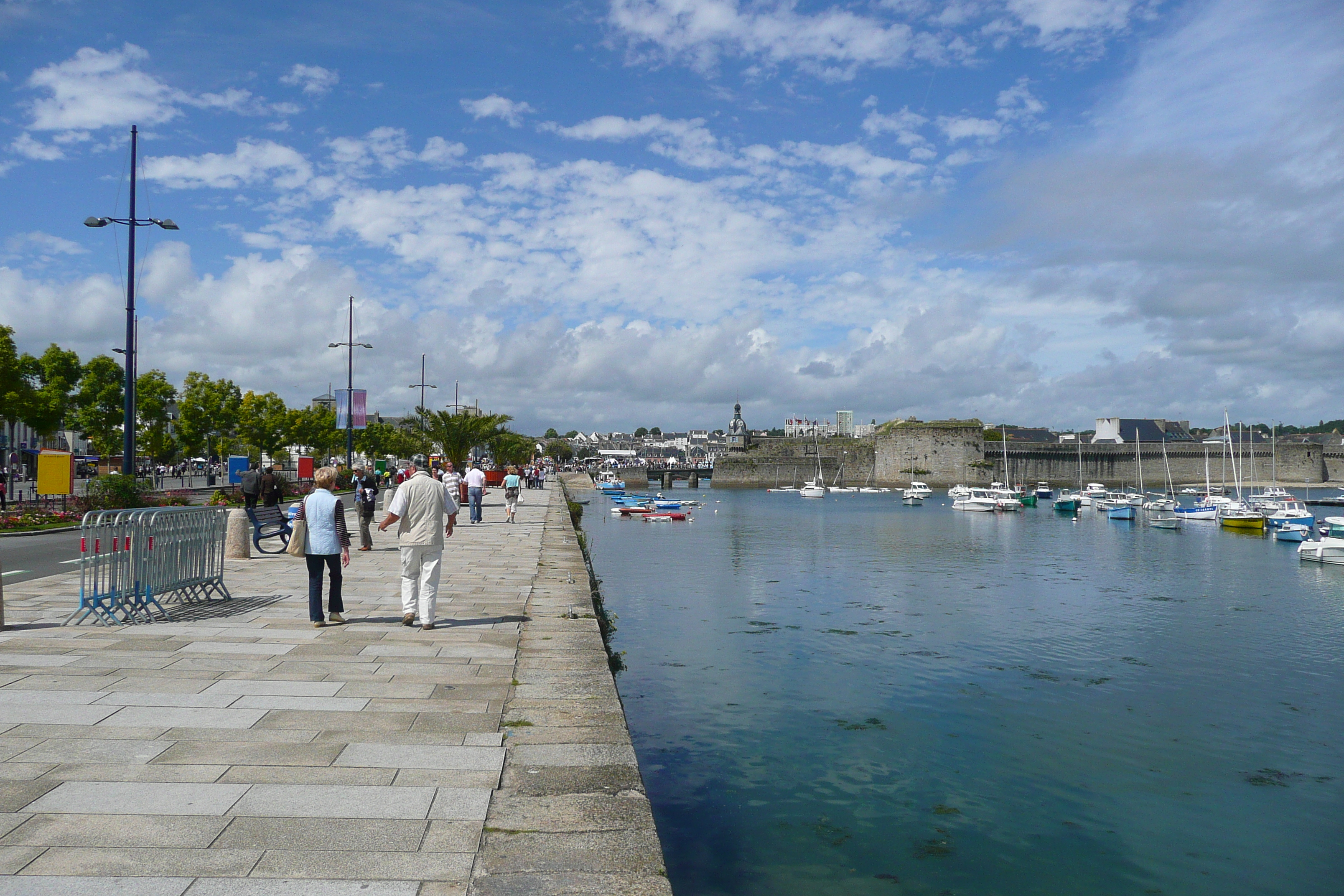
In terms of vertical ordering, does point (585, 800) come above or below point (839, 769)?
above

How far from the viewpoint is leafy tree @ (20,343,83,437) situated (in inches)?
1499

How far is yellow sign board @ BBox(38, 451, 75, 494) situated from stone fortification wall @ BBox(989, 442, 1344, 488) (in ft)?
337

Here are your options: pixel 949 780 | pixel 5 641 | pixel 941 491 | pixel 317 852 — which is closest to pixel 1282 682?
pixel 949 780

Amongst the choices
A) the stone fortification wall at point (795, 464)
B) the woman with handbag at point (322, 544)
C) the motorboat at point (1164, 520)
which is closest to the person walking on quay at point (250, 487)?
the woman with handbag at point (322, 544)

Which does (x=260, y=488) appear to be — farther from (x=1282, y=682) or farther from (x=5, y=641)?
(x=1282, y=682)

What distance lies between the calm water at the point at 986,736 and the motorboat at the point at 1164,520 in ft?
96.2

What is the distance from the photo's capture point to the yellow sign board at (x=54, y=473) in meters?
24.7

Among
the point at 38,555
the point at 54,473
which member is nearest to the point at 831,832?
the point at 38,555

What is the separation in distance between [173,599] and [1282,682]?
1591 cm

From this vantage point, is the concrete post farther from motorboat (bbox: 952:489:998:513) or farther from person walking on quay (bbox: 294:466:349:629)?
motorboat (bbox: 952:489:998:513)

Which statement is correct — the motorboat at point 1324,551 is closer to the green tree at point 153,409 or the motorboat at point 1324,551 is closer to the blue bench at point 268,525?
the blue bench at point 268,525

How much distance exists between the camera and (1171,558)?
3612 centimetres

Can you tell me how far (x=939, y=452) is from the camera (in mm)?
112250

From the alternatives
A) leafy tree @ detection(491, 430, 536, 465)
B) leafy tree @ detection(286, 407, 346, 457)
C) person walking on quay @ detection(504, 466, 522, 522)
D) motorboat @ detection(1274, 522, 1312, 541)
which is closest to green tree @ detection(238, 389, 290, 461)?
leafy tree @ detection(286, 407, 346, 457)
